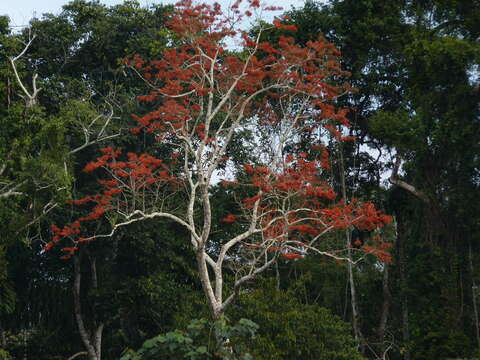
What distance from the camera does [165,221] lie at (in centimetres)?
1491

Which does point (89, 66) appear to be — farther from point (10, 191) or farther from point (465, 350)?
Answer: point (465, 350)

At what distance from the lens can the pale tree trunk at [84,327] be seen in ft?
49.0

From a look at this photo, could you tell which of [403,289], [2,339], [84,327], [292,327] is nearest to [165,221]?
[84,327]

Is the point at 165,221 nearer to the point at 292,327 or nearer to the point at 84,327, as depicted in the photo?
the point at 84,327

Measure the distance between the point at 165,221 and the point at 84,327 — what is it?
3.14 m

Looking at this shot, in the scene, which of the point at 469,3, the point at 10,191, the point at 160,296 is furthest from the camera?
the point at 160,296

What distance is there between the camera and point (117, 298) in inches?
561

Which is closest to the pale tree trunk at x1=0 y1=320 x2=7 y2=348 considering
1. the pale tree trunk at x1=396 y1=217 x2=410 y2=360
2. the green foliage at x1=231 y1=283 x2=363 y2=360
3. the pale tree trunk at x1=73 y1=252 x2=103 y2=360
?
the pale tree trunk at x1=73 y1=252 x2=103 y2=360

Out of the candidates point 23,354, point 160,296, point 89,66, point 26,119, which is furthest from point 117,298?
point 89,66

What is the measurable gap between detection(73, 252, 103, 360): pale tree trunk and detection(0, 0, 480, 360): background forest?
7 cm

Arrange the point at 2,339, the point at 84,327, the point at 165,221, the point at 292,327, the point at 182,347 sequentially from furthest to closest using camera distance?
the point at 84,327
the point at 165,221
the point at 2,339
the point at 292,327
the point at 182,347

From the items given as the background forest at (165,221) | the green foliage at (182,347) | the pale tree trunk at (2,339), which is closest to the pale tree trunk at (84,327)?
the background forest at (165,221)

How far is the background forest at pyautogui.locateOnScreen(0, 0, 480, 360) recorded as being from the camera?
11.9 m

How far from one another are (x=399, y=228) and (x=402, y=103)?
2898mm
